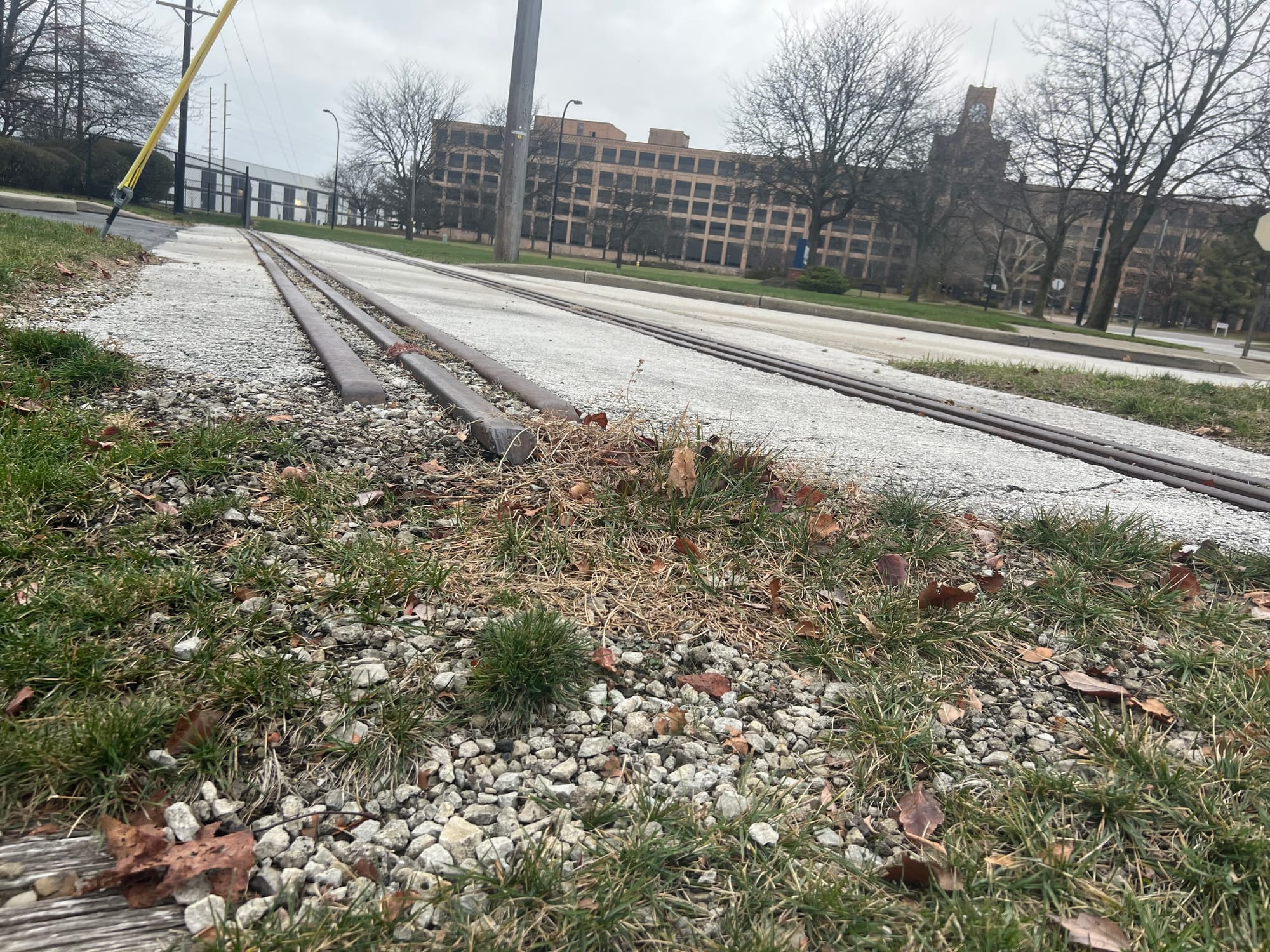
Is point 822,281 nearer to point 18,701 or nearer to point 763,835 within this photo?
point 763,835

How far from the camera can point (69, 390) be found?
313 cm

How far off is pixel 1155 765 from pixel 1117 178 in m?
31.8

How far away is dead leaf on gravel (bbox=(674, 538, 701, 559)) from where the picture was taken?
2.46 m

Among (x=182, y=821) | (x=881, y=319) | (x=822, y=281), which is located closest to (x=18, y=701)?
(x=182, y=821)

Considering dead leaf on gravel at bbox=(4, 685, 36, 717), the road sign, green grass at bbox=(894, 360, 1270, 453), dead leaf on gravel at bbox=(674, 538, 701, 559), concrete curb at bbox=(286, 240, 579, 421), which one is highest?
the road sign

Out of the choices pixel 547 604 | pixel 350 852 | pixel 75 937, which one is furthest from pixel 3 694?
pixel 547 604

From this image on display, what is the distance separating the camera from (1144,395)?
746cm

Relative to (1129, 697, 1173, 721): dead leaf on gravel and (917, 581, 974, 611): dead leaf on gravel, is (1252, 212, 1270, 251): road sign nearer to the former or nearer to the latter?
(917, 581, 974, 611): dead leaf on gravel

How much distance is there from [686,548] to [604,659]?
676mm

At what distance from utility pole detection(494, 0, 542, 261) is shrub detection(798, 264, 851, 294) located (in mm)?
16115

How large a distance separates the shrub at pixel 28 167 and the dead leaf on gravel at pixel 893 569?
35.0m

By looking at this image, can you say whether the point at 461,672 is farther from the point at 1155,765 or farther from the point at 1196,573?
the point at 1196,573

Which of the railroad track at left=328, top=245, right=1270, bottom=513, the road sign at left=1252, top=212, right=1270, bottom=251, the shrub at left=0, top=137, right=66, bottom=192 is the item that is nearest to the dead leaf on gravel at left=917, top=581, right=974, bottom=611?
the railroad track at left=328, top=245, right=1270, bottom=513

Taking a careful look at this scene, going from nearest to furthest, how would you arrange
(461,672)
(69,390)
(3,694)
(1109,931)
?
1. (1109,931)
2. (3,694)
3. (461,672)
4. (69,390)
